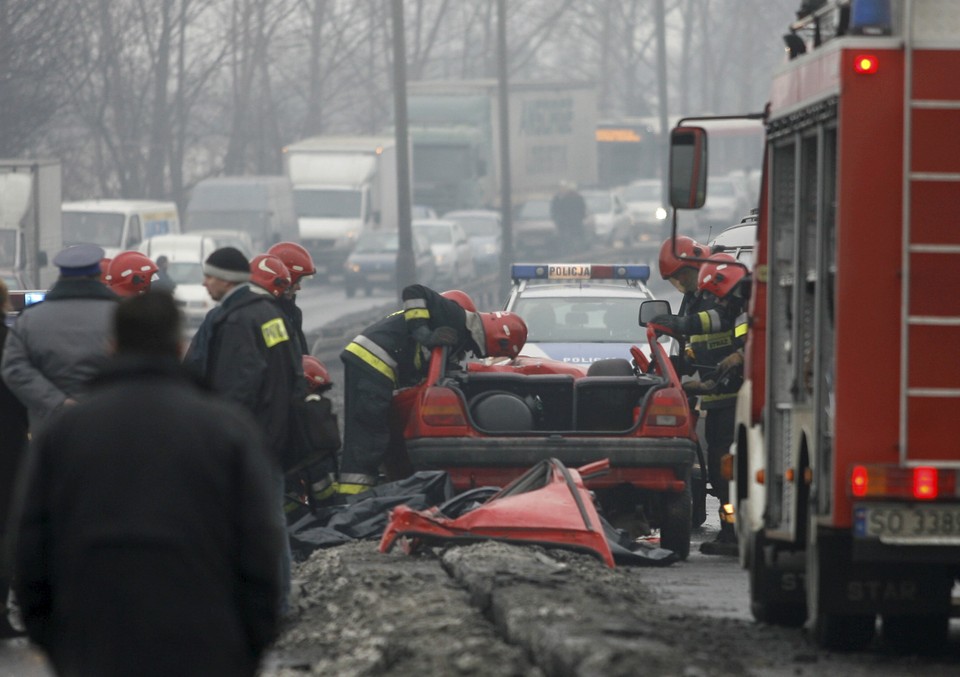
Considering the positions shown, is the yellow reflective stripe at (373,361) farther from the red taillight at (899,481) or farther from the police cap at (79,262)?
the red taillight at (899,481)

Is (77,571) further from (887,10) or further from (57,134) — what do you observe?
(57,134)

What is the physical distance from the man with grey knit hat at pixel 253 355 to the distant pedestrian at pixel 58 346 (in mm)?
460

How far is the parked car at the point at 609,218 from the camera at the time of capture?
56.0m

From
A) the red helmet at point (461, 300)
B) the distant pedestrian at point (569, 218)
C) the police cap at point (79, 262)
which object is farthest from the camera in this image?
the distant pedestrian at point (569, 218)

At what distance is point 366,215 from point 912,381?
150 feet

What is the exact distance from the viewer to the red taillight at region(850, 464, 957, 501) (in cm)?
697

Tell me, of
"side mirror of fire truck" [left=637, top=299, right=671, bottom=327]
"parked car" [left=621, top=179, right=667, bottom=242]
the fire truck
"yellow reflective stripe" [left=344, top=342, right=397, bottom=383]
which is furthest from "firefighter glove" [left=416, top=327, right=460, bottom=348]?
"parked car" [left=621, top=179, right=667, bottom=242]

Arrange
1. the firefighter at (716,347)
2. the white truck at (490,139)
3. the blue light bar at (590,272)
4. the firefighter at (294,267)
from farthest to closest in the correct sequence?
the white truck at (490,139) → the blue light bar at (590,272) → the firefighter at (716,347) → the firefighter at (294,267)

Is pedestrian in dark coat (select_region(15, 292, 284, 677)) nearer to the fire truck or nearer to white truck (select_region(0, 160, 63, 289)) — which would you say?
the fire truck

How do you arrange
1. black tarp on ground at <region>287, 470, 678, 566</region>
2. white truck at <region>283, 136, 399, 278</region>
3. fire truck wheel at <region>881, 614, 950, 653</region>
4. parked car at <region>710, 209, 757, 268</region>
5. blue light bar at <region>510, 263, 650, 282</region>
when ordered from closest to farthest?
fire truck wheel at <region>881, 614, 950, 653</region> → black tarp on ground at <region>287, 470, 678, 566</region> → parked car at <region>710, 209, 757, 268</region> → blue light bar at <region>510, 263, 650, 282</region> → white truck at <region>283, 136, 399, 278</region>

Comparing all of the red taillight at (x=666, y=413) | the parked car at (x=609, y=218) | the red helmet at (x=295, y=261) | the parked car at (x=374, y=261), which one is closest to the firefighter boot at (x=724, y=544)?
the red taillight at (x=666, y=413)

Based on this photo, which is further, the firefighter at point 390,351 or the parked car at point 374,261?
the parked car at point 374,261

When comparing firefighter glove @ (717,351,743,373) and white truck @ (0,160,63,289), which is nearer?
firefighter glove @ (717,351,743,373)

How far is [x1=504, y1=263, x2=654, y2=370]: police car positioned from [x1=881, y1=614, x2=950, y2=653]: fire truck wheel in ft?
24.6
